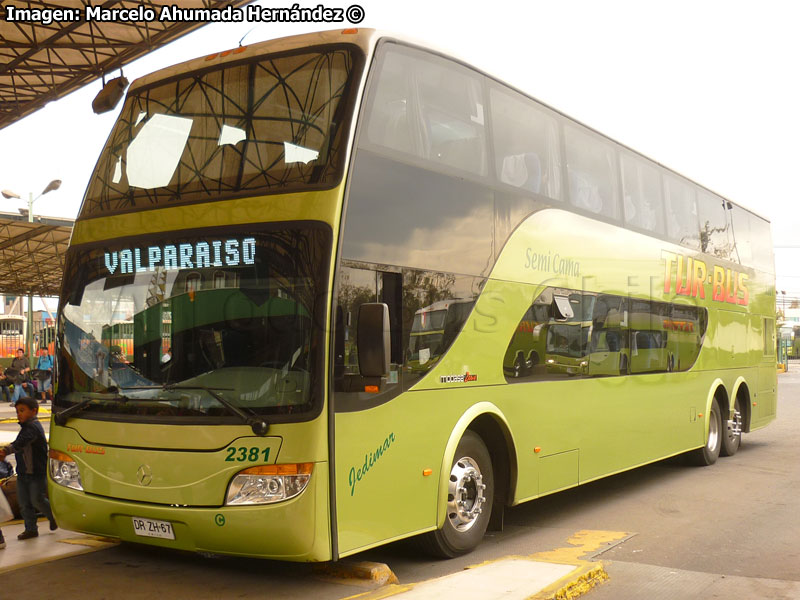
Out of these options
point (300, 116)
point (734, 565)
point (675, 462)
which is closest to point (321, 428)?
point (300, 116)

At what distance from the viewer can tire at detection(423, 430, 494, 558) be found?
7043 millimetres

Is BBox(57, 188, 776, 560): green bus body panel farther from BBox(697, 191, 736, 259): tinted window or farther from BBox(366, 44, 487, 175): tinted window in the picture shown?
BBox(697, 191, 736, 259): tinted window

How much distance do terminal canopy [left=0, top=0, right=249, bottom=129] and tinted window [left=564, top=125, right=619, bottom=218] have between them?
7560 millimetres

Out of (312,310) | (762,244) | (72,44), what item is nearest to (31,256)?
(72,44)

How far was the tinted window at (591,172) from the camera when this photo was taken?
30.1 ft

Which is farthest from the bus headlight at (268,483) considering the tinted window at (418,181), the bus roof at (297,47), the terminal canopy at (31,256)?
the terminal canopy at (31,256)

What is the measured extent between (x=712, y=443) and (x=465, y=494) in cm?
736

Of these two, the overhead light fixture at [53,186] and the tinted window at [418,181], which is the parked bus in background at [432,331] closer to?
the tinted window at [418,181]

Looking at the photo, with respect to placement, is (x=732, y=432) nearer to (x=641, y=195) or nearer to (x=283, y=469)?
(x=641, y=195)

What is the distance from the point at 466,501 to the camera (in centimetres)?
729

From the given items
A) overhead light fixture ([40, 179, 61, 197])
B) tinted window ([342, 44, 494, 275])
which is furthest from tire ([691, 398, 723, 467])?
overhead light fixture ([40, 179, 61, 197])

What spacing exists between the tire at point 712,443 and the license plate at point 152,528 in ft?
29.6

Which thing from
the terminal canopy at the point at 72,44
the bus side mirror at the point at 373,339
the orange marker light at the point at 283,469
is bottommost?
the orange marker light at the point at 283,469

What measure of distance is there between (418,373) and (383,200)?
1.30 metres
